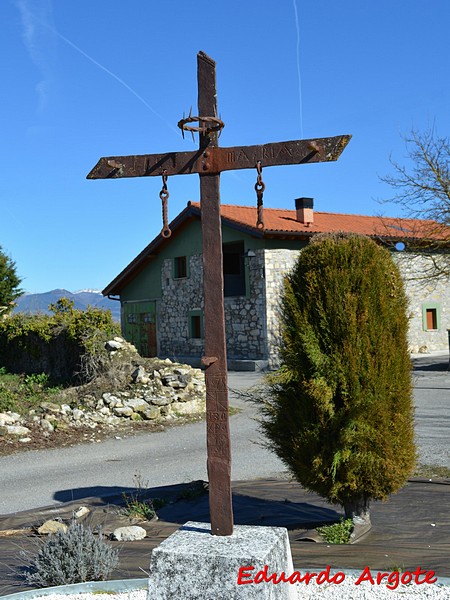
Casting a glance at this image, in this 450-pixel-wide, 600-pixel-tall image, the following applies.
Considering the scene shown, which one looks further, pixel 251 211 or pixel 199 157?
pixel 251 211

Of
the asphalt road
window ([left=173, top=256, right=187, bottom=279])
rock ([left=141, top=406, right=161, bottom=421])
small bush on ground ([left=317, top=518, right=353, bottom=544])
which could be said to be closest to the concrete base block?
small bush on ground ([left=317, top=518, right=353, bottom=544])

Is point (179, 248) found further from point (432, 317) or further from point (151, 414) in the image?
point (151, 414)

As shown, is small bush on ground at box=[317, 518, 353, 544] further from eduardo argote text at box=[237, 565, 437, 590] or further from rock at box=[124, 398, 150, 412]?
rock at box=[124, 398, 150, 412]

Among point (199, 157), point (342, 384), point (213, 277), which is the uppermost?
point (199, 157)

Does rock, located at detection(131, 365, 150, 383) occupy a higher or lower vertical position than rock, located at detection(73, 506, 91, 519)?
higher

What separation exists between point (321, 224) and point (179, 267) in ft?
20.0

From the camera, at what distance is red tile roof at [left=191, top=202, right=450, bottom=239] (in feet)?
76.6

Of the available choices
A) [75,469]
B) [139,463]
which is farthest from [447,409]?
[75,469]

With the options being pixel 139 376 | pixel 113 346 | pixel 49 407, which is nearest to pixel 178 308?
pixel 113 346

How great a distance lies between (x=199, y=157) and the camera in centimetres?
402

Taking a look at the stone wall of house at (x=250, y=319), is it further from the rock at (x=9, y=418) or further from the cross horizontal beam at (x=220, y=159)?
the cross horizontal beam at (x=220, y=159)

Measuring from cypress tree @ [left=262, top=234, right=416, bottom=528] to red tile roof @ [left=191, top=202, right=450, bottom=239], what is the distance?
17283 mm

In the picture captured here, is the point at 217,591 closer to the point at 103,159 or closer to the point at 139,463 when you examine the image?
the point at 103,159

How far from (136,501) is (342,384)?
2349 mm
